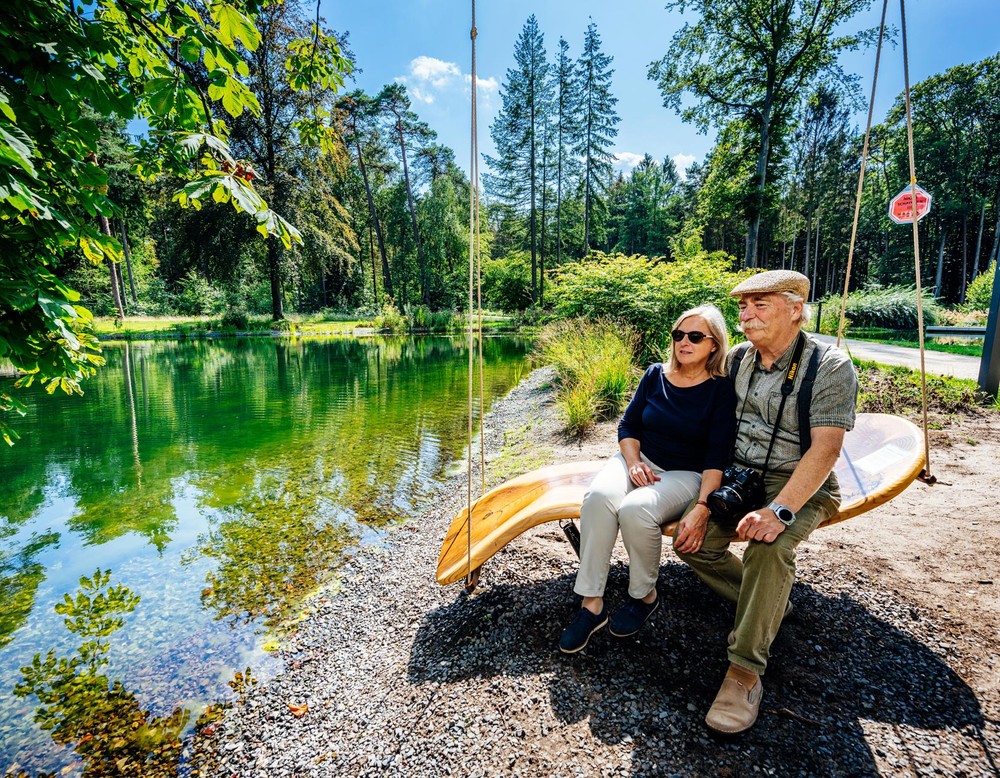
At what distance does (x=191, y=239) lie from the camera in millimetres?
23719

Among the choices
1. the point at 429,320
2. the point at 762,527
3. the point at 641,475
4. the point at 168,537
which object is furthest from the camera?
the point at 429,320

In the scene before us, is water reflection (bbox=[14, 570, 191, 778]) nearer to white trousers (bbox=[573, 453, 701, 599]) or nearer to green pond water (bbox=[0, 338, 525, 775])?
green pond water (bbox=[0, 338, 525, 775])

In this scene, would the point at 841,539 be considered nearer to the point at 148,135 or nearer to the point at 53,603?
the point at 148,135

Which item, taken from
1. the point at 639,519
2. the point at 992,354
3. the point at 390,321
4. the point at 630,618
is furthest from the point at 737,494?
the point at 390,321

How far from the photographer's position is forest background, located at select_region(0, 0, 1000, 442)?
1706 millimetres

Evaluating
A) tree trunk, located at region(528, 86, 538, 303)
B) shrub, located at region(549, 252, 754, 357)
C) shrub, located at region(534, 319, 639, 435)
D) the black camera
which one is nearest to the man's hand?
the black camera

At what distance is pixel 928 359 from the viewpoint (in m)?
9.38

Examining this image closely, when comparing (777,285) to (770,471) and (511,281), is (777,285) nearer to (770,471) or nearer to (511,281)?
(770,471)

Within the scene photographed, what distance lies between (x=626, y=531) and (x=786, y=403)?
Result: 38.8 inches

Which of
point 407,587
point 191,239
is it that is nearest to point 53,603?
point 407,587

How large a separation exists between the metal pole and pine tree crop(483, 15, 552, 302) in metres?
24.9

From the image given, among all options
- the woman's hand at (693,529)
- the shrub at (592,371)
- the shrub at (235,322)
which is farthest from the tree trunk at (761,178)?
the shrub at (235,322)

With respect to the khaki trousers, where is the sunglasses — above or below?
above

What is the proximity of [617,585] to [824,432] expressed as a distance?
4.83 ft
